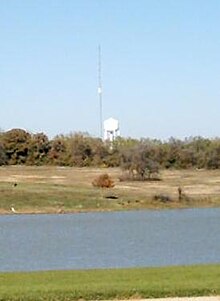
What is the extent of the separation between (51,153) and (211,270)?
121m

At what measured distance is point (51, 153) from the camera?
466ft

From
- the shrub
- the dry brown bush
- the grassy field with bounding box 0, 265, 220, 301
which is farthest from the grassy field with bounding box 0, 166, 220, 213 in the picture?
the grassy field with bounding box 0, 265, 220, 301

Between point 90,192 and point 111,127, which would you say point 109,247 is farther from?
point 111,127

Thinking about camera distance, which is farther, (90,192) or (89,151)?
(89,151)

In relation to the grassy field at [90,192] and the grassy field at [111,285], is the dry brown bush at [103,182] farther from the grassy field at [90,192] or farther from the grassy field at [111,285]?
the grassy field at [111,285]

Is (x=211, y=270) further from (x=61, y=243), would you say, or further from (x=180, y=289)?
(x=61, y=243)

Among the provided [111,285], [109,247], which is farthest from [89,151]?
[111,285]

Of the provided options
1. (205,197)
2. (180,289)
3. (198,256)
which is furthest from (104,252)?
(205,197)

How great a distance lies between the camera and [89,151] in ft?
472

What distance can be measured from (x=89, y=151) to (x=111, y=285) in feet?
412

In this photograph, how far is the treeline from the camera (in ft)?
448

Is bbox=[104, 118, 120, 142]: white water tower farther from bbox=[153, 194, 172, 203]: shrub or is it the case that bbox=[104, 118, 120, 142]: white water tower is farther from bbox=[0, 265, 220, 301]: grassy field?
bbox=[0, 265, 220, 301]: grassy field

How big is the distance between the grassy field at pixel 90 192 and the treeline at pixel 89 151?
12632 millimetres

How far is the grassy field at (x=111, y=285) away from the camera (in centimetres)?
1720
